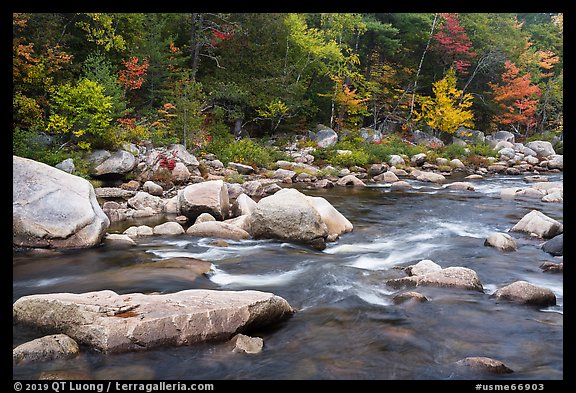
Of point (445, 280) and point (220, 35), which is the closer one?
point (445, 280)

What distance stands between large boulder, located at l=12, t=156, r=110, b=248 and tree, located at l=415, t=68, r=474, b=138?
26430 mm

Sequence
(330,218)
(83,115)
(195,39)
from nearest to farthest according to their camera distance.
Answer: (330,218) → (83,115) → (195,39)

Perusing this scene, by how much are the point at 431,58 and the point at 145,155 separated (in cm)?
2528

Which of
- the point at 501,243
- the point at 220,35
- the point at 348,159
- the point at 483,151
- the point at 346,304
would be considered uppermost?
the point at 220,35

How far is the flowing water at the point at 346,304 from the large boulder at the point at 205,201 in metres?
1.25

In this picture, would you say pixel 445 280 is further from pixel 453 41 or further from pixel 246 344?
pixel 453 41

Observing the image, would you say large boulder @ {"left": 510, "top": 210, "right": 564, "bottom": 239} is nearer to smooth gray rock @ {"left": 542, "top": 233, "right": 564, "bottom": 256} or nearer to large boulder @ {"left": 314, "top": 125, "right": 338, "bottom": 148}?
smooth gray rock @ {"left": 542, "top": 233, "right": 564, "bottom": 256}

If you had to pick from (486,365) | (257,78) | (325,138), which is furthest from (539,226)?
(257,78)

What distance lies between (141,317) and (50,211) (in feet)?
14.7

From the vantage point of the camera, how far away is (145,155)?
653 inches

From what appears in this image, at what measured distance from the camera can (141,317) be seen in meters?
3.97

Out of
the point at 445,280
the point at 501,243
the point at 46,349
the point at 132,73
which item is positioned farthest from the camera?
the point at 132,73

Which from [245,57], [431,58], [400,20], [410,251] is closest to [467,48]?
[431,58]
